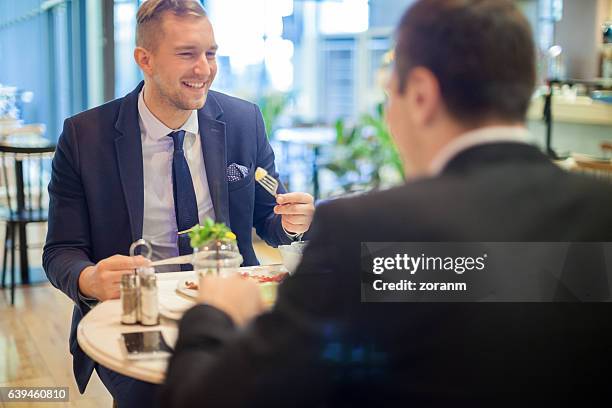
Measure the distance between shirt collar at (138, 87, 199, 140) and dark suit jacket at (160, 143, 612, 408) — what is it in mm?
1473

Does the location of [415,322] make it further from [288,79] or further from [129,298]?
[288,79]

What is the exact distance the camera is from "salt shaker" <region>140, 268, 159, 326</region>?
1.67 m

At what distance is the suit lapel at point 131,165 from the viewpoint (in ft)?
7.59

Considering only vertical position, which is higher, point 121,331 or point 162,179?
point 162,179

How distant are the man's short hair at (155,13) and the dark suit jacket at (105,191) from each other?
164 mm

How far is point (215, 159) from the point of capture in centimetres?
246

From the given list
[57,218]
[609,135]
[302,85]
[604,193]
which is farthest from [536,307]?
[302,85]

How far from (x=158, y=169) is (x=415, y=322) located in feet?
5.11

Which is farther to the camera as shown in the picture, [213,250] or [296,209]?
[296,209]

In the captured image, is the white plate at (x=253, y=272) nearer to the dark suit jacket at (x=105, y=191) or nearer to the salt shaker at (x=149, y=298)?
the salt shaker at (x=149, y=298)

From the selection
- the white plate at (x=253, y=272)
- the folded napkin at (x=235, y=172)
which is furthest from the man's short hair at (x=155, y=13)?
the white plate at (x=253, y=272)

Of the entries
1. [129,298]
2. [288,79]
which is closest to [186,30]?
[129,298]

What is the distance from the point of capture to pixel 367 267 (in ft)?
3.38

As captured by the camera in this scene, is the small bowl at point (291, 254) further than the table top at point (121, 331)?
Yes
